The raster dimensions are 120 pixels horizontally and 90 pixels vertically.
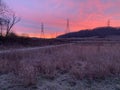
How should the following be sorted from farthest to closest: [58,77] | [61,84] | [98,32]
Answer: [98,32]
[58,77]
[61,84]

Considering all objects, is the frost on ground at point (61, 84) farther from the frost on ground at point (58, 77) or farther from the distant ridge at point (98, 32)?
the distant ridge at point (98, 32)

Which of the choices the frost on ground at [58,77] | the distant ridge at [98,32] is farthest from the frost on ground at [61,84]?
the distant ridge at [98,32]

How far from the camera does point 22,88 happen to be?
334 inches

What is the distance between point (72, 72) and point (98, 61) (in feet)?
8.17

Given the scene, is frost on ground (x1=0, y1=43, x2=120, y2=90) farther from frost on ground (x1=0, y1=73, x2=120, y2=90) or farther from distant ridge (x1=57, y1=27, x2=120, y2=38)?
Result: distant ridge (x1=57, y1=27, x2=120, y2=38)

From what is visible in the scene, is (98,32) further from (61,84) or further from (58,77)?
(61,84)

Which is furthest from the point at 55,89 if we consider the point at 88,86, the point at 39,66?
the point at 39,66

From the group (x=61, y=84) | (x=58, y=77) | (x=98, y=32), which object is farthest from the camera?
(x=98, y=32)

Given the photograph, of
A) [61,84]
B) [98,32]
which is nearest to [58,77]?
[61,84]

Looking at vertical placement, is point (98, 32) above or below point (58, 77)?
above

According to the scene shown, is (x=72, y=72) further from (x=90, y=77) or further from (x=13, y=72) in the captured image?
(x=13, y=72)

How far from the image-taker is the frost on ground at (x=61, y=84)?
865 cm

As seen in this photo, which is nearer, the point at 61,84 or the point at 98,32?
the point at 61,84

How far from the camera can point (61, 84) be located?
902 centimetres
